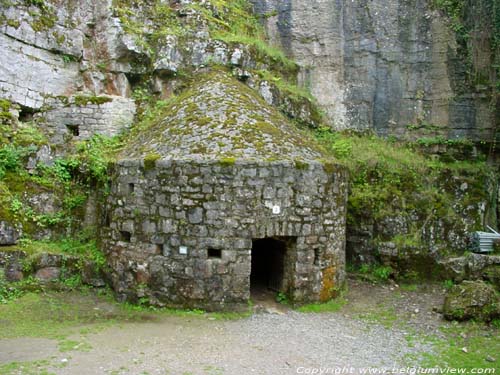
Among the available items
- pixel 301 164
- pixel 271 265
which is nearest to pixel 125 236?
pixel 271 265

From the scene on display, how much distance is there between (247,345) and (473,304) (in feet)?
13.7

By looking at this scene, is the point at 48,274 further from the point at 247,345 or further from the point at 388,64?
the point at 388,64

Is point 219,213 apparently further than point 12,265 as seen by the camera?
No

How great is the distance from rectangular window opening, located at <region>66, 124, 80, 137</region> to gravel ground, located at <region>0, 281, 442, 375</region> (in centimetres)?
532

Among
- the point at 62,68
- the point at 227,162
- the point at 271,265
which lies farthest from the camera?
the point at 62,68

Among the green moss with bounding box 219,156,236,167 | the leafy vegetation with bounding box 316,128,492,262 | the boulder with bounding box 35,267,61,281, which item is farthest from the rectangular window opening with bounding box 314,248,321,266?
the boulder with bounding box 35,267,61,281

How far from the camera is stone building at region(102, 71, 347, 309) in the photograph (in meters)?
8.54

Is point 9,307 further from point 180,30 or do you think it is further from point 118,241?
point 180,30

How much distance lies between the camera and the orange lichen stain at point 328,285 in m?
9.22

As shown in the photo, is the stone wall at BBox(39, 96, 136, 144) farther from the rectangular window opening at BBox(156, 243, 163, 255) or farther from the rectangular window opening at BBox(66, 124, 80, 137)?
the rectangular window opening at BBox(156, 243, 163, 255)

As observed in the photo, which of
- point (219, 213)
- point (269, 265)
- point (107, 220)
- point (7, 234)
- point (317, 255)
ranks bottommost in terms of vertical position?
point (269, 265)

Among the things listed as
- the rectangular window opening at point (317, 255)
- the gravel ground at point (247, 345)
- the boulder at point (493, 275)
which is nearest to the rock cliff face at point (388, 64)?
the boulder at point (493, 275)

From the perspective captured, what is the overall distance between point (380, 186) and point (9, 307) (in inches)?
341

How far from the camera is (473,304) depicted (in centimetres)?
829
